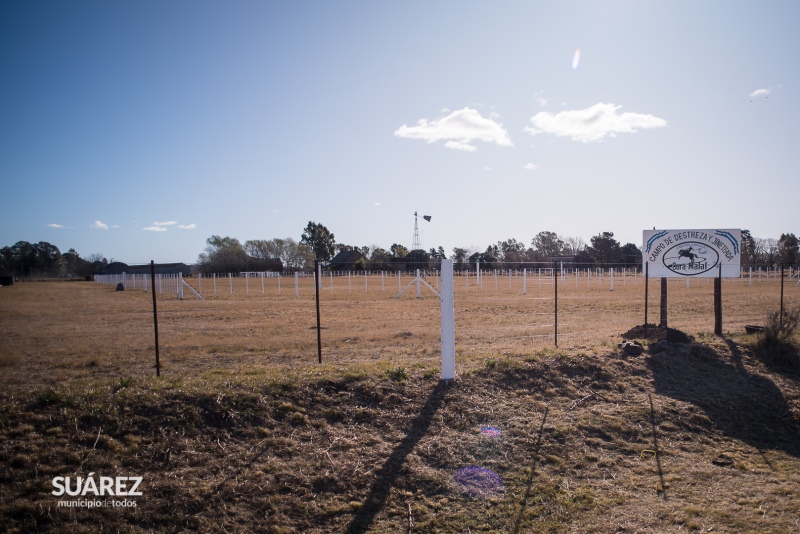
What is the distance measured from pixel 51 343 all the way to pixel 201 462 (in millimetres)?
9624

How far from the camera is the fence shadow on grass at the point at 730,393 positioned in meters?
6.65

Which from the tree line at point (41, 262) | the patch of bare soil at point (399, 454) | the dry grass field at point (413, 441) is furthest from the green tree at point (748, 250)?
the tree line at point (41, 262)

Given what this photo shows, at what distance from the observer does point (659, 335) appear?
10.4 m

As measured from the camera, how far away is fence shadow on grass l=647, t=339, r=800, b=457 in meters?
6.65

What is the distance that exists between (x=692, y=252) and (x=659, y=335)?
2893 millimetres

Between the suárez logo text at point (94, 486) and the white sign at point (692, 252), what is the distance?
11426 millimetres

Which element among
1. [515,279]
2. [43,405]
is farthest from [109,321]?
[515,279]

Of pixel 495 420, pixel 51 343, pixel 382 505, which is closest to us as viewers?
pixel 382 505

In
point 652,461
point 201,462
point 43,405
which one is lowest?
point 652,461

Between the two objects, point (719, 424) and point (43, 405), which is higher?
point (43, 405)

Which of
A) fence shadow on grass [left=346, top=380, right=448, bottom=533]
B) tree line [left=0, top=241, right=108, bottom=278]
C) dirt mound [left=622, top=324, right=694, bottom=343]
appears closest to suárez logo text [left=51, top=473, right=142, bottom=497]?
fence shadow on grass [left=346, top=380, right=448, bottom=533]

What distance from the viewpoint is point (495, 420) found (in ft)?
20.5

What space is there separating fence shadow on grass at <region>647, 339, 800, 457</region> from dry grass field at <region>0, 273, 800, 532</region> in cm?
3

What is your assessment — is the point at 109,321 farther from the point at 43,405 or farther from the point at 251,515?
the point at 251,515
